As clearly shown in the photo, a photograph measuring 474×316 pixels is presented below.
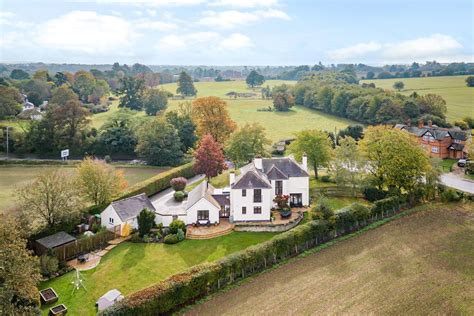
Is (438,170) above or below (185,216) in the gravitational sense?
above

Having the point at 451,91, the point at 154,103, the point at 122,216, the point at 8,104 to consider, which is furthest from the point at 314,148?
the point at 451,91

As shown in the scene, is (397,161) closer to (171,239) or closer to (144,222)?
(171,239)

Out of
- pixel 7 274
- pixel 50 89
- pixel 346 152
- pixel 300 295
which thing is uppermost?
pixel 50 89

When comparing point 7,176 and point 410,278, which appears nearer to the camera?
point 410,278

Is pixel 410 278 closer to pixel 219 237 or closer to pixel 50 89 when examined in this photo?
pixel 219 237

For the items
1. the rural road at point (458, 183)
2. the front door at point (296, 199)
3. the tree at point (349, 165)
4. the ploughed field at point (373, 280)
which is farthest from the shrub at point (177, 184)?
the rural road at point (458, 183)

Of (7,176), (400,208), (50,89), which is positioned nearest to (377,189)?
(400,208)
